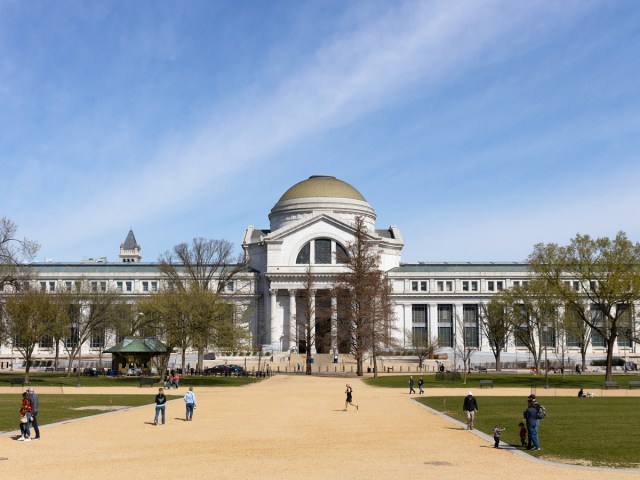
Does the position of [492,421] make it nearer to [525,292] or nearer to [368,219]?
[525,292]

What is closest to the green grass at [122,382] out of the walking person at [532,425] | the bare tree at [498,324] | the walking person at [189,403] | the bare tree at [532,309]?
the walking person at [189,403]

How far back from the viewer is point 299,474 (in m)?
22.0

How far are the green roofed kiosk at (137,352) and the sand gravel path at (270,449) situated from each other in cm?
3587

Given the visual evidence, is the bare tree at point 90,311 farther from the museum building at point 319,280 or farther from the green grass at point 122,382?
the museum building at point 319,280

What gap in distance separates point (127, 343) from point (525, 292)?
1791 inches

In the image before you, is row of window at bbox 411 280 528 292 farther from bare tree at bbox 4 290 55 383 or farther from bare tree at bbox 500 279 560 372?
bare tree at bbox 4 290 55 383

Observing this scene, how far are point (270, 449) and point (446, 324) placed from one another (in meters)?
102

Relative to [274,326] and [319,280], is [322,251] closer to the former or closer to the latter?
[319,280]

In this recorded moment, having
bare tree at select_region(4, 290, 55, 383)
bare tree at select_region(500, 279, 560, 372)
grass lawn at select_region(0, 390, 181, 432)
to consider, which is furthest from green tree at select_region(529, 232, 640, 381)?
bare tree at select_region(4, 290, 55, 383)

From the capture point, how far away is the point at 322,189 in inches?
5295

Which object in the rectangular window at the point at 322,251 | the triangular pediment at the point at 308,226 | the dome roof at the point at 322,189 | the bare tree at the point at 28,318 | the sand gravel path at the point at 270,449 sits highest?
the dome roof at the point at 322,189

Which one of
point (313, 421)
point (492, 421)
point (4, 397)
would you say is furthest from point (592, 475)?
point (4, 397)

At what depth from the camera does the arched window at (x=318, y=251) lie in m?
124

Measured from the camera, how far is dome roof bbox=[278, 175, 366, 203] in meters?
134
